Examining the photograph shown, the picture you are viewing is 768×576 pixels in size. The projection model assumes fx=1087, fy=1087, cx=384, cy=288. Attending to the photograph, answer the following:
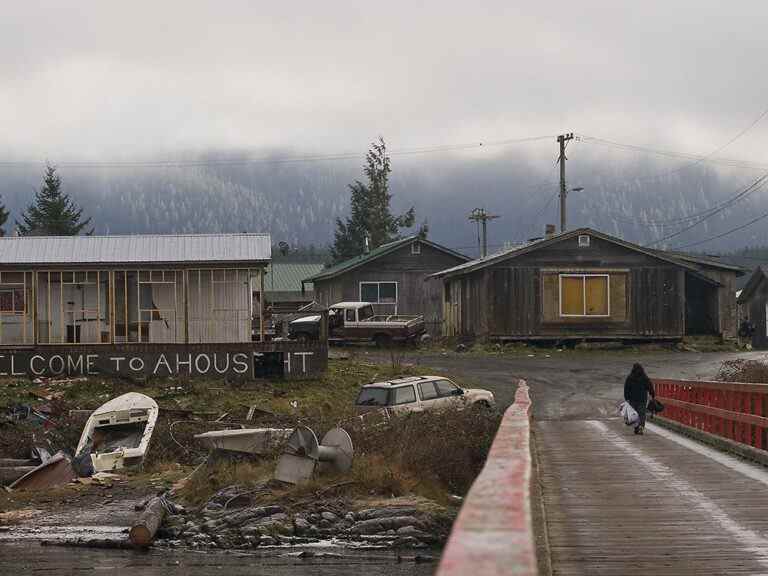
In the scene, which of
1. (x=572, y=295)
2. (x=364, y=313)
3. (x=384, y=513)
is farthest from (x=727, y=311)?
(x=384, y=513)

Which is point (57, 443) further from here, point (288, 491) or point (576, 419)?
point (576, 419)

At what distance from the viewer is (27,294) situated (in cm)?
3444

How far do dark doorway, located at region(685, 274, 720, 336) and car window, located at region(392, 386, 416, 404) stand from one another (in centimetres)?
2701

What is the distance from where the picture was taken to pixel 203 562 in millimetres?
15469

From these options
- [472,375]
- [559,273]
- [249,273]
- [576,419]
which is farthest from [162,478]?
[559,273]

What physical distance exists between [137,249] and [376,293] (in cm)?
2316

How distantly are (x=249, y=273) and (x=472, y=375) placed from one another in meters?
8.11

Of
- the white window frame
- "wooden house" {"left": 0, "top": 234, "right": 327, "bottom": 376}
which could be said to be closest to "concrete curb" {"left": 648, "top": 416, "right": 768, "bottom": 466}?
"wooden house" {"left": 0, "top": 234, "right": 327, "bottom": 376}

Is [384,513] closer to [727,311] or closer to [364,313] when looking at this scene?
[364,313]

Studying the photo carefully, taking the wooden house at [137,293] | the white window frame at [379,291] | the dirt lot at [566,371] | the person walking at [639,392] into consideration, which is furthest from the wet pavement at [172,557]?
the white window frame at [379,291]

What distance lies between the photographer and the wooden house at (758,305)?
6021 cm

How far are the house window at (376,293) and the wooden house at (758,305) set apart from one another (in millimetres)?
19694

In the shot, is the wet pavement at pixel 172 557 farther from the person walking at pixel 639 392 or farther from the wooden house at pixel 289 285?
the wooden house at pixel 289 285

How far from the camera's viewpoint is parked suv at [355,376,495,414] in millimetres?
24141
